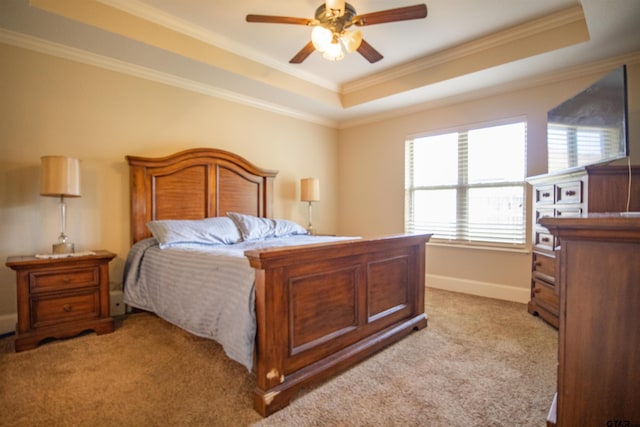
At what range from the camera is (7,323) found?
249 centimetres

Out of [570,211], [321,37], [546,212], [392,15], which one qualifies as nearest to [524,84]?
[546,212]

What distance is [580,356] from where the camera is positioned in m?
0.98

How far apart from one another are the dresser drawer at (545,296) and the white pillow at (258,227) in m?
2.56

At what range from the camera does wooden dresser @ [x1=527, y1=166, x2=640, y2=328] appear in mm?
2236

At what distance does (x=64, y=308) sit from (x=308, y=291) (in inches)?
79.1

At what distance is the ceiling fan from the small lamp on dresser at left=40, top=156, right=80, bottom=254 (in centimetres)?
181

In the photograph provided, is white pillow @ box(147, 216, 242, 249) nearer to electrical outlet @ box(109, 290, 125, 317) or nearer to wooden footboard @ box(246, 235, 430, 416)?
electrical outlet @ box(109, 290, 125, 317)

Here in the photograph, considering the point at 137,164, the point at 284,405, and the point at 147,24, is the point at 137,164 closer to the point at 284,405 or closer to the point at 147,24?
the point at 147,24

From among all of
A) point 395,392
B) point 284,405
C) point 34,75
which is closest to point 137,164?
point 34,75

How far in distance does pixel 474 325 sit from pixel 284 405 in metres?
1.93

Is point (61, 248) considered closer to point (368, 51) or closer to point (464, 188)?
point (368, 51)

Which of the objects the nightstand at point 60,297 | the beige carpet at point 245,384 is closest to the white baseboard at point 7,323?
the beige carpet at point 245,384

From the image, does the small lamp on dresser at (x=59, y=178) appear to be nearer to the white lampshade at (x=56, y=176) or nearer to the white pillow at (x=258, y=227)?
the white lampshade at (x=56, y=176)

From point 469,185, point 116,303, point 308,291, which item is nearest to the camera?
point 308,291
